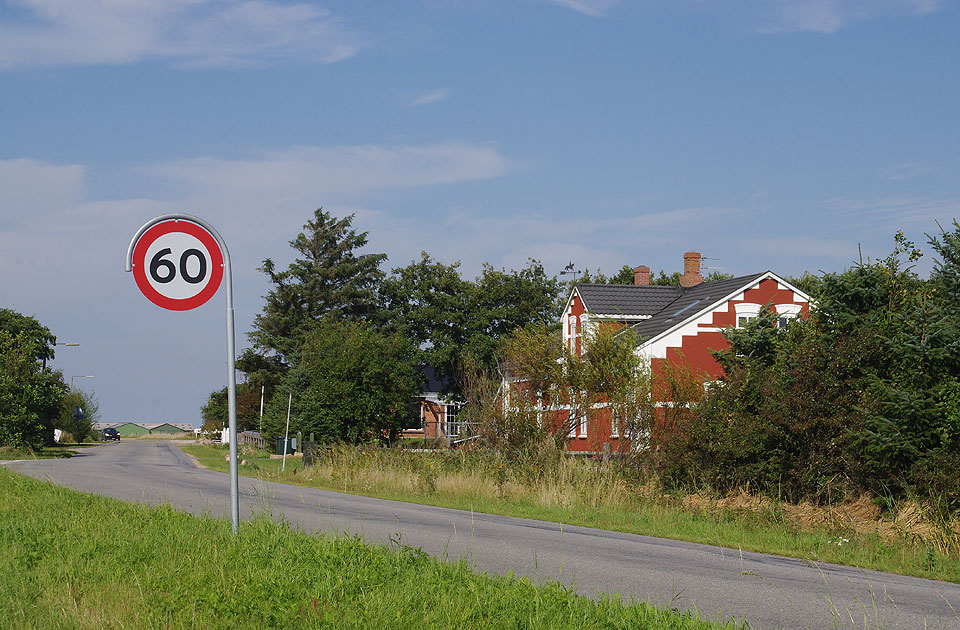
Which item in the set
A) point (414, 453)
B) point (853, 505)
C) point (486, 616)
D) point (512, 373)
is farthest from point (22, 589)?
point (512, 373)

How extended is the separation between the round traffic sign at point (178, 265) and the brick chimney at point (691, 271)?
38338 mm

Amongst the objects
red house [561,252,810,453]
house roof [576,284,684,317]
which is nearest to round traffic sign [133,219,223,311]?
red house [561,252,810,453]

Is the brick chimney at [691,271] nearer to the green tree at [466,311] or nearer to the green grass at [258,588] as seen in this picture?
the green tree at [466,311]

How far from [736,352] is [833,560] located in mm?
8693

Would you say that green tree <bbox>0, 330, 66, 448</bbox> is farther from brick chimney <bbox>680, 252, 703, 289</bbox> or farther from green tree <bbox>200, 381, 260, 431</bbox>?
brick chimney <bbox>680, 252, 703, 289</bbox>

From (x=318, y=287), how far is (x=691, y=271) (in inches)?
1500

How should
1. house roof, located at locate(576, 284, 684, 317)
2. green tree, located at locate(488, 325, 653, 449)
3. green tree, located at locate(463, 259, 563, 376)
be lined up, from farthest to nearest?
green tree, located at locate(463, 259, 563, 376)
house roof, located at locate(576, 284, 684, 317)
green tree, located at locate(488, 325, 653, 449)

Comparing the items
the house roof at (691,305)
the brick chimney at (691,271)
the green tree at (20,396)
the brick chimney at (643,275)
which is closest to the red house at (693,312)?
the house roof at (691,305)

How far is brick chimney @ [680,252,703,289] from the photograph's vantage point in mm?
46125

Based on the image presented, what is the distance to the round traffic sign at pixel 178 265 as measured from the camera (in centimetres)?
832

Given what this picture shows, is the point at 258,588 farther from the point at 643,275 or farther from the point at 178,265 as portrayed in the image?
the point at 643,275

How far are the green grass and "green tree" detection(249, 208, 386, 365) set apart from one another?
64.9m

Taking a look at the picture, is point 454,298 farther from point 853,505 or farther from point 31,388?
point 853,505

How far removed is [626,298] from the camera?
4166cm
